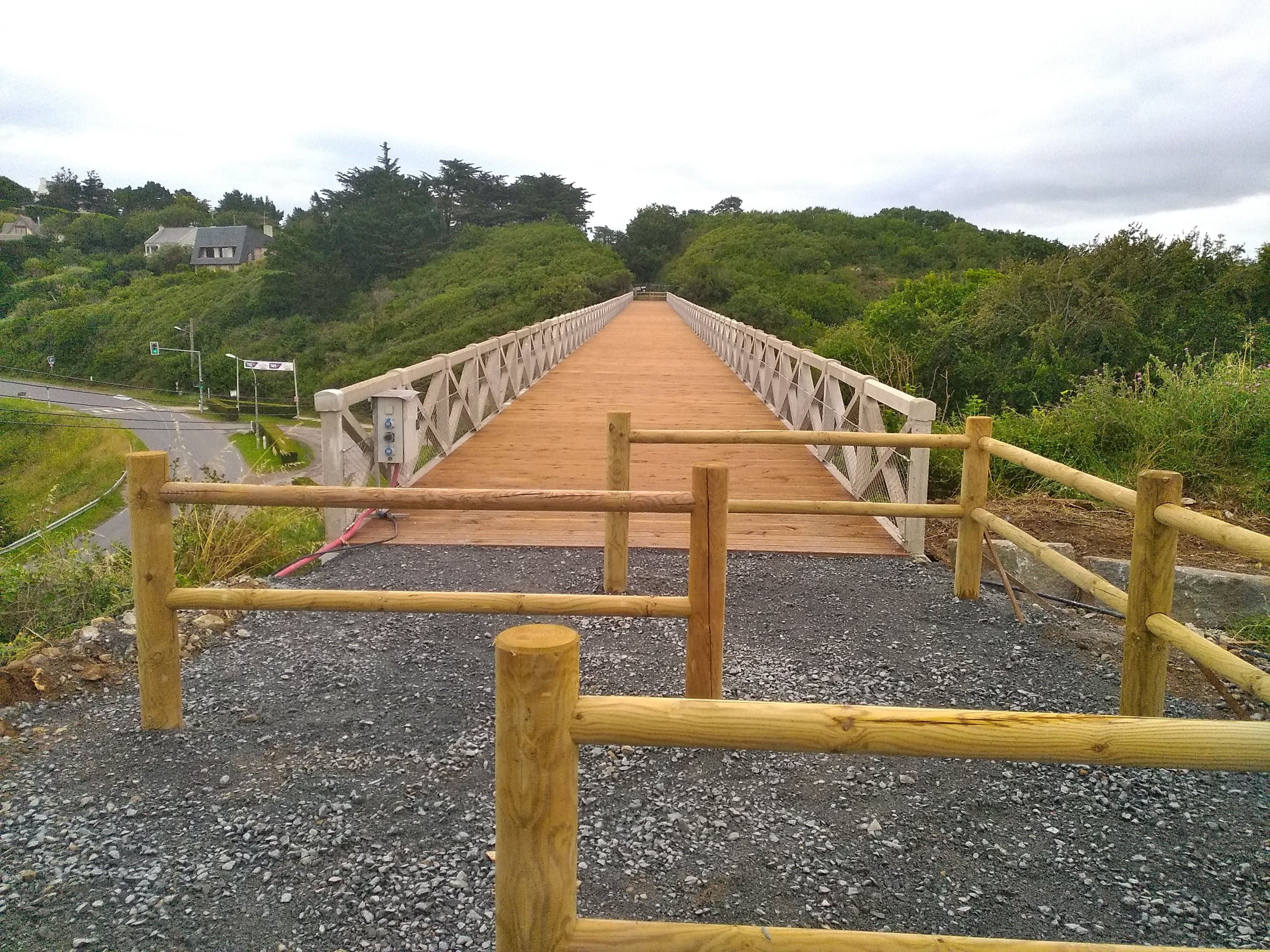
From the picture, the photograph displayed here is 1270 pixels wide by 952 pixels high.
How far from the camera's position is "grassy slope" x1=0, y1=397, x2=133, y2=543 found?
2953cm

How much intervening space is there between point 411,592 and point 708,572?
1007mm

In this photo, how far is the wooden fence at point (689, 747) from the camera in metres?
1.29

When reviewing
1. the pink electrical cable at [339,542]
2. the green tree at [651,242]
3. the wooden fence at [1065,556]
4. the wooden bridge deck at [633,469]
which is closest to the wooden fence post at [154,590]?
the wooden fence at [1065,556]

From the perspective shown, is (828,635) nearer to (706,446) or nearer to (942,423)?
(706,446)

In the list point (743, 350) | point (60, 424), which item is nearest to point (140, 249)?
point (60, 424)

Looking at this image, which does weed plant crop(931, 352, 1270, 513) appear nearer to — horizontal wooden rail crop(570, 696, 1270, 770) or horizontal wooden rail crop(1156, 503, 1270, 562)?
horizontal wooden rail crop(1156, 503, 1270, 562)

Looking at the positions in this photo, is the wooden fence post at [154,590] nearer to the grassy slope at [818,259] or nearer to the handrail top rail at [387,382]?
the handrail top rail at [387,382]

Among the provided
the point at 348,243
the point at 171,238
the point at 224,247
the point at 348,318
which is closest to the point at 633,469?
the point at 348,318

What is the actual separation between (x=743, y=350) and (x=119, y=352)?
183 ft

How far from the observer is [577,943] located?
1329mm

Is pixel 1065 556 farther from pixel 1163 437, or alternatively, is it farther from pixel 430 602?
pixel 1163 437

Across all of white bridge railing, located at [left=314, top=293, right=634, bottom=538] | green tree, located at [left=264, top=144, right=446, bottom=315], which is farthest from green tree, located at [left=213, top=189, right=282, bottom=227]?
white bridge railing, located at [left=314, top=293, right=634, bottom=538]

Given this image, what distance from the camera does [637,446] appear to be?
917 cm

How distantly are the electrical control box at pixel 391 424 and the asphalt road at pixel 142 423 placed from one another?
19681 millimetres
